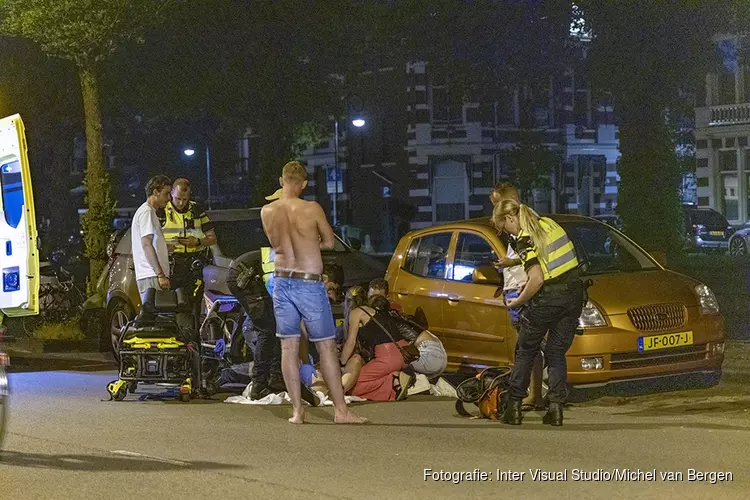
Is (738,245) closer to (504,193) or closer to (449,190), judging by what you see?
(449,190)

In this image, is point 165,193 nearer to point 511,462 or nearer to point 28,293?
point 28,293

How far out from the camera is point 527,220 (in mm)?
10336

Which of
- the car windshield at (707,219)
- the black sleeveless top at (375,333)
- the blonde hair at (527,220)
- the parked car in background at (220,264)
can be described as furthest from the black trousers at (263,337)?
the car windshield at (707,219)

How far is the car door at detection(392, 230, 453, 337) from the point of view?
526 inches

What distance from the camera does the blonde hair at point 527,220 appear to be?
10.3 metres

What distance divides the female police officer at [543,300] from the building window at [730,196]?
4833cm

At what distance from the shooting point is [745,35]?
111 ft

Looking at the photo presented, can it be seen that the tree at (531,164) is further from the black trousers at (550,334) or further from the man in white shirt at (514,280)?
the black trousers at (550,334)

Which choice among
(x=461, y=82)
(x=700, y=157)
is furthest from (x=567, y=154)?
(x=461, y=82)

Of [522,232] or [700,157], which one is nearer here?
[522,232]

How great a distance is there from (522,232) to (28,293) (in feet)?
12.5

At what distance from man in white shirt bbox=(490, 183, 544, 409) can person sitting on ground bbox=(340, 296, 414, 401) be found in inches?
53.6

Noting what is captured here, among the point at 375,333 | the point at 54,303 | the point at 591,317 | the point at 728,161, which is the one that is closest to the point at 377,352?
the point at 375,333

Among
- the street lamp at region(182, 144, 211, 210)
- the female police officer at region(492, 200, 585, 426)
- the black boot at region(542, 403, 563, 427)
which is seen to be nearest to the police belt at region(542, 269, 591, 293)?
A: the female police officer at region(492, 200, 585, 426)
